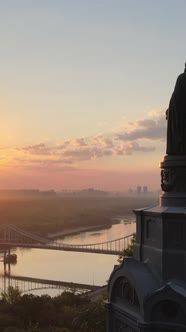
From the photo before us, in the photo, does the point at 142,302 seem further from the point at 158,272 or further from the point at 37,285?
the point at 37,285

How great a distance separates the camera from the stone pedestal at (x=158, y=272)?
136 inches

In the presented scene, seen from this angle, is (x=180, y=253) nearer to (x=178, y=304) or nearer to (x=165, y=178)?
(x=178, y=304)

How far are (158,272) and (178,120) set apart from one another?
4.37 feet

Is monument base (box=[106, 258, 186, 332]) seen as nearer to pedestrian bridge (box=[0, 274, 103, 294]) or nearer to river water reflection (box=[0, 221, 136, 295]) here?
pedestrian bridge (box=[0, 274, 103, 294])

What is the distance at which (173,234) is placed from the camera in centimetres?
362

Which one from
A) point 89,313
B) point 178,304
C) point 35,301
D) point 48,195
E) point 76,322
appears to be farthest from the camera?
point 48,195

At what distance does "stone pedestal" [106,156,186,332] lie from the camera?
11.4 feet

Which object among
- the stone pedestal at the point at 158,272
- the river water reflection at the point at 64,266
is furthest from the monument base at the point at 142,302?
the river water reflection at the point at 64,266

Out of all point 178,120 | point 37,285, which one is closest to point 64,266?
point 37,285

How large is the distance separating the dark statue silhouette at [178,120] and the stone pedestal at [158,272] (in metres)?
0.11

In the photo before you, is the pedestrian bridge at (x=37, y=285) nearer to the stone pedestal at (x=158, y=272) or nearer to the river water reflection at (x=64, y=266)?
the river water reflection at (x=64, y=266)

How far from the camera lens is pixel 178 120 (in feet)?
13.3

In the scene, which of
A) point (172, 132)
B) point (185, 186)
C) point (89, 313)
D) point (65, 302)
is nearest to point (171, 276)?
point (185, 186)

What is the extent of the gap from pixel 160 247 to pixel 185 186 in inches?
22.1
